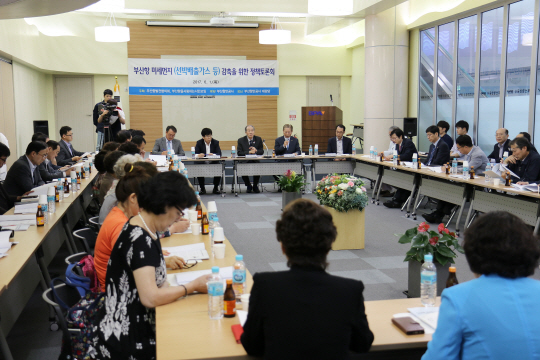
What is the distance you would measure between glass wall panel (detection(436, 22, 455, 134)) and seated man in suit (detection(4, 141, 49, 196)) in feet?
27.8

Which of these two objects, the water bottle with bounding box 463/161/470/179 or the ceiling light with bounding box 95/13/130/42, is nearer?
the water bottle with bounding box 463/161/470/179

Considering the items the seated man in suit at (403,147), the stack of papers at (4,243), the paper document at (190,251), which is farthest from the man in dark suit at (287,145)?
the stack of papers at (4,243)

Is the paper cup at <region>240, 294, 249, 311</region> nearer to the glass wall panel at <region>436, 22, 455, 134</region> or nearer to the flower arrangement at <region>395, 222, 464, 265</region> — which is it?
the flower arrangement at <region>395, 222, 464, 265</region>

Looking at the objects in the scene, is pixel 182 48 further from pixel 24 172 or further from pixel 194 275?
pixel 194 275

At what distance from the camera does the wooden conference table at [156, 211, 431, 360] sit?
1.86 meters

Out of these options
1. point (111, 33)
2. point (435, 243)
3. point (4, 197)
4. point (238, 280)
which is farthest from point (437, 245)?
point (111, 33)

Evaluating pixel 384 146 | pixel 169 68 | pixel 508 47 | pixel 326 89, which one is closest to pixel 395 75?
pixel 384 146

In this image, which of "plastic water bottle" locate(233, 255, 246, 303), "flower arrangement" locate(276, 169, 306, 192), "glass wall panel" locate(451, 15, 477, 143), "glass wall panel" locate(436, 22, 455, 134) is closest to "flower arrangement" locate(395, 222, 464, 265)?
"plastic water bottle" locate(233, 255, 246, 303)

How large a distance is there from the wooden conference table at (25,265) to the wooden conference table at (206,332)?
0.96 m

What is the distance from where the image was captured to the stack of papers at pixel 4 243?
10.2ft

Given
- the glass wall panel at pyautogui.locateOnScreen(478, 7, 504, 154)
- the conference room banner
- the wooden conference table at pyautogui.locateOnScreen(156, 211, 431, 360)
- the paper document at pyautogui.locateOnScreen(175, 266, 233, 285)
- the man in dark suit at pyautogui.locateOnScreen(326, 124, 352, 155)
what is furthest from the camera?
the conference room banner

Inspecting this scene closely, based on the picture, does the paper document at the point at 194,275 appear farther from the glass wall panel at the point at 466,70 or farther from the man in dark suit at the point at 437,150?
the glass wall panel at the point at 466,70

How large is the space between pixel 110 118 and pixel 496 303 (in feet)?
26.2

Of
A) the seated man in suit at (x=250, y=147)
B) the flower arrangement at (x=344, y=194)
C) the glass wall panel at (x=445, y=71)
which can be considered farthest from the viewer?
the glass wall panel at (x=445, y=71)
